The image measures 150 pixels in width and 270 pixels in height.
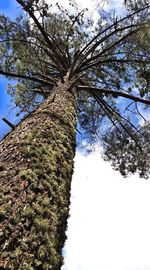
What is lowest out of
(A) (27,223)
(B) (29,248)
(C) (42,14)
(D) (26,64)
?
(B) (29,248)

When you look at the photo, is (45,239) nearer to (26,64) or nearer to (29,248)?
(29,248)

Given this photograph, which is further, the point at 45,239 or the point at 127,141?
the point at 127,141

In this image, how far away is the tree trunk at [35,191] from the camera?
2.24 meters

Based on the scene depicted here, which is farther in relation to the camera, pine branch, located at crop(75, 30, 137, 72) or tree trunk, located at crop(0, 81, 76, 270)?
pine branch, located at crop(75, 30, 137, 72)

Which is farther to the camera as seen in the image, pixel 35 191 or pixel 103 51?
pixel 103 51

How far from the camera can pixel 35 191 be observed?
2.84 meters

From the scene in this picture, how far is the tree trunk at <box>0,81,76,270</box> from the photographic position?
2.24 metres

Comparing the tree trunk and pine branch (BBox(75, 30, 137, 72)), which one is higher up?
pine branch (BBox(75, 30, 137, 72))

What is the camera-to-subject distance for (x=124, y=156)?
1029 cm

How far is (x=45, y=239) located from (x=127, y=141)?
780cm

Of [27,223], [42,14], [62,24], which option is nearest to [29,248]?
[27,223]

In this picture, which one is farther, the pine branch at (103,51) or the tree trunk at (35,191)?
the pine branch at (103,51)

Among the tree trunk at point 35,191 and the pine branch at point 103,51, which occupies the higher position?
the pine branch at point 103,51

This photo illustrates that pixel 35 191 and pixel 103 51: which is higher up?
pixel 103 51
